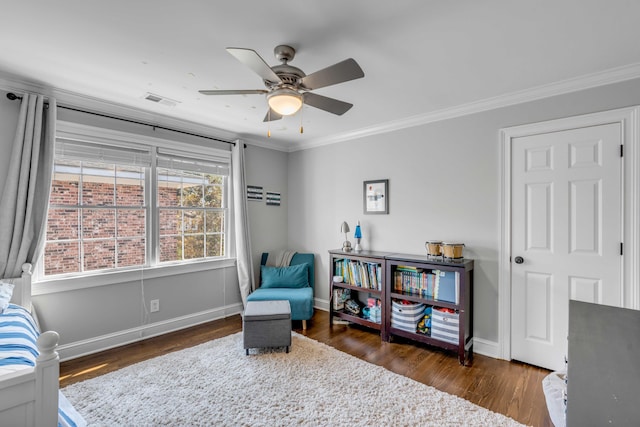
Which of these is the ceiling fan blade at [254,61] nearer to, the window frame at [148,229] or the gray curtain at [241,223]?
the window frame at [148,229]

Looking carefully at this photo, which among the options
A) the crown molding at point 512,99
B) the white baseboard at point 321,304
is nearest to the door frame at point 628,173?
the crown molding at point 512,99

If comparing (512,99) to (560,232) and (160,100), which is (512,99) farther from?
(160,100)

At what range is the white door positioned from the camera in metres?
2.33

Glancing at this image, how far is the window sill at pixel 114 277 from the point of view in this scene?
2662 millimetres

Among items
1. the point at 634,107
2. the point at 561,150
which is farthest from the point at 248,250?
the point at 634,107

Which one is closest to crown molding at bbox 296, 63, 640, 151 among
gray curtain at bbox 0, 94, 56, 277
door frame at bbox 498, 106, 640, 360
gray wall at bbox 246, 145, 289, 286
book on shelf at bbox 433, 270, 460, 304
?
door frame at bbox 498, 106, 640, 360

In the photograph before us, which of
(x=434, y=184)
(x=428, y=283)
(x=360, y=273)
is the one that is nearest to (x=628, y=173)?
(x=434, y=184)

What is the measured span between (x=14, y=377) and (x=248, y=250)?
2938mm

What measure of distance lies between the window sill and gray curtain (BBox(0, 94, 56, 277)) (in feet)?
0.85

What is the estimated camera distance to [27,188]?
251 centimetres


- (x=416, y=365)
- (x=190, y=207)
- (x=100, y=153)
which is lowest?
(x=416, y=365)

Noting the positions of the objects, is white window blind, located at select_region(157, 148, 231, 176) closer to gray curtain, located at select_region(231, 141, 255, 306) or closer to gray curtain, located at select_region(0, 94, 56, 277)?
gray curtain, located at select_region(231, 141, 255, 306)

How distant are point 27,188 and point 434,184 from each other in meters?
3.85

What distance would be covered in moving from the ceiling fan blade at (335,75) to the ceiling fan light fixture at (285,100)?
0.10m
